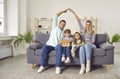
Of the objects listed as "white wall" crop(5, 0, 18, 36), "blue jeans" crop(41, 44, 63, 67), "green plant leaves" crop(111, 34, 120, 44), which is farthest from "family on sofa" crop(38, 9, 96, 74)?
"green plant leaves" crop(111, 34, 120, 44)

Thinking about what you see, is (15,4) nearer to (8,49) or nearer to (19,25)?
(19,25)

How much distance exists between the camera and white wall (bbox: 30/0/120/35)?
271 inches

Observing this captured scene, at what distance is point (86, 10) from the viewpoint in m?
6.91

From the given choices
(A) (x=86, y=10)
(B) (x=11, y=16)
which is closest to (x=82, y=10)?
(A) (x=86, y=10)

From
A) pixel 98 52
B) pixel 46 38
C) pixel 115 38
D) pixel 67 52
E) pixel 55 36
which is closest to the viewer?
pixel 67 52

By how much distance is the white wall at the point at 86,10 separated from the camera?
6875mm

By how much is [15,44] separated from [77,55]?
112 inches

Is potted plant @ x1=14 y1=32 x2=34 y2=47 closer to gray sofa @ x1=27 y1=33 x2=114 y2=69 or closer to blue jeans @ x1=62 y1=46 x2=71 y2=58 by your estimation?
gray sofa @ x1=27 y1=33 x2=114 y2=69

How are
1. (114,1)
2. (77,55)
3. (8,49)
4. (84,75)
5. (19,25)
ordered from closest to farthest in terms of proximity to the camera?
(84,75)
(77,55)
(8,49)
(19,25)
(114,1)

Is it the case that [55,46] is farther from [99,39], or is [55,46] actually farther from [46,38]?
[99,39]

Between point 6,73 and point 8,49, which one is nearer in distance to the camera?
point 6,73

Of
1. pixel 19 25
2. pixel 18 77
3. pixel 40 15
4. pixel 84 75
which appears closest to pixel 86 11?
pixel 40 15

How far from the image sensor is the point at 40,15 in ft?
23.0

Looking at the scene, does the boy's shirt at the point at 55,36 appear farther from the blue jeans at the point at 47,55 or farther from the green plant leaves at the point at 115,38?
the green plant leaves at the point at 115,38
